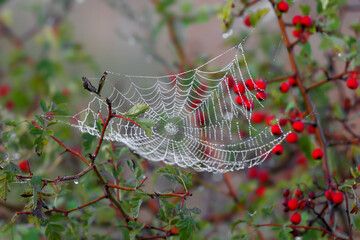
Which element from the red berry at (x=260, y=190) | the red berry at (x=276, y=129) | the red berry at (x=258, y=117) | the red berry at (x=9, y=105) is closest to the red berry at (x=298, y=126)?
the red berry at (x=276, y=129)

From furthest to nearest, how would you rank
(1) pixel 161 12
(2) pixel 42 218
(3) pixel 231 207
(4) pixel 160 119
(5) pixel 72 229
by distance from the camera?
(1) pixel 161 12 < (3) pixel 231 207 < (4) pixel 160 119 < (5) pixel 72 229 < (2) pixel 42 218

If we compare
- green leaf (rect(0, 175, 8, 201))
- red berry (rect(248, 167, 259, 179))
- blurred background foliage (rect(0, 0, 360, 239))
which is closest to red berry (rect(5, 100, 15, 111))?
blurred background foliage (rect(0, 0, 360, 239))

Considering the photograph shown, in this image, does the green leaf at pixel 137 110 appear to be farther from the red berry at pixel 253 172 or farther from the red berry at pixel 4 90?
the red berry at pixel 4 90

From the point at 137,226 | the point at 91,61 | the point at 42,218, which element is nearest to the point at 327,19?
the point at 137,226

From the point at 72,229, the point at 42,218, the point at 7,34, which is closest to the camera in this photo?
the point at 42,218

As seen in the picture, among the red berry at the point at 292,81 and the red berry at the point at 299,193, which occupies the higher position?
the red berry at the point at 292,81

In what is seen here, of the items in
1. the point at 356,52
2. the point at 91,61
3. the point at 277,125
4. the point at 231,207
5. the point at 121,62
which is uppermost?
the point at 121,62

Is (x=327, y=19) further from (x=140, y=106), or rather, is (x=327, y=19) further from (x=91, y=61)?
(x=91, y=61)

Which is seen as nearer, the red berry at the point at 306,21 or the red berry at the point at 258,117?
the red berry at the point at 306,21
